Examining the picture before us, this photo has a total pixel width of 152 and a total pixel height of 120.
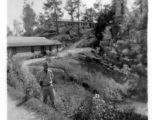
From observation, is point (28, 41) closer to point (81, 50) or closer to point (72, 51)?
point (72, 51)

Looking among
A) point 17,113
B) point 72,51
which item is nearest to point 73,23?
point 72,51

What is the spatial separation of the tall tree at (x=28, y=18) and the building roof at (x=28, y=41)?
27cm

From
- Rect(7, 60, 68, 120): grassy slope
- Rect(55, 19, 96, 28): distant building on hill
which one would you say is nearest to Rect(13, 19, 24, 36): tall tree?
Rect(7, 60, 68, 120): grassy slope

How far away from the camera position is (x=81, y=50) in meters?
5.92

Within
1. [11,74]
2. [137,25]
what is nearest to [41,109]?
[11,74]

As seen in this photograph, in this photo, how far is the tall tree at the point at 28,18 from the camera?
19.4ft

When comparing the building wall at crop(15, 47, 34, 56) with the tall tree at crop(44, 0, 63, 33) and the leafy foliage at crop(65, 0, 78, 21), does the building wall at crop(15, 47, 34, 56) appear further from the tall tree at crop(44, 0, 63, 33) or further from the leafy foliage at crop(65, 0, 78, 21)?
the leafy foliage at crop(65, 0, 78, 21)

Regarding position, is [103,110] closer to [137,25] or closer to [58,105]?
[58,105]

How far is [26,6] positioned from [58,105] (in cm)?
376

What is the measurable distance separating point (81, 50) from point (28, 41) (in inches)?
78.3

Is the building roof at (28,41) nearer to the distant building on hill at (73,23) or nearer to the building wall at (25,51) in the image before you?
the building wall at (25,51)

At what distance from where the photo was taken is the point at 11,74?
6.34 meters

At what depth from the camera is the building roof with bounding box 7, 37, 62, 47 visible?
5.88m

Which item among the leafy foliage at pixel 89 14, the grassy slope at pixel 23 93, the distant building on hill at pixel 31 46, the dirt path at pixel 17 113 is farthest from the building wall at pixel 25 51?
the dirt path at pixel 17 113
